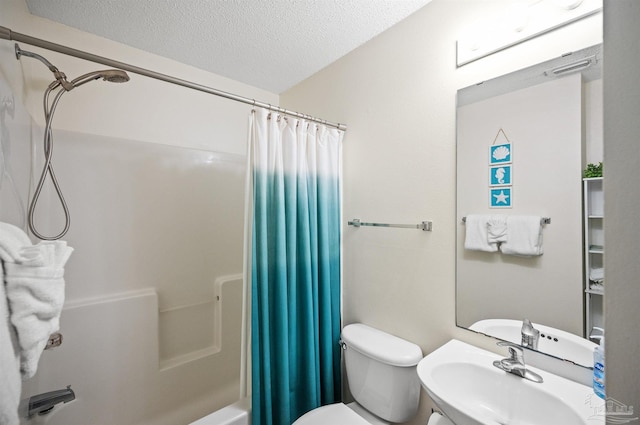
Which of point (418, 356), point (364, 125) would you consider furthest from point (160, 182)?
point (418, 356)

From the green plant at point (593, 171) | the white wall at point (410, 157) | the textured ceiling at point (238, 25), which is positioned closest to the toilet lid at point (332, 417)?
the white wall at point (410, 157)

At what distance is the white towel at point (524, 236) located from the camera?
3.28 ft

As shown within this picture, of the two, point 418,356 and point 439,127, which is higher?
point 439,127

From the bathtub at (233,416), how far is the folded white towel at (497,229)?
136 cm

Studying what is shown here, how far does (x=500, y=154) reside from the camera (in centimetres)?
108

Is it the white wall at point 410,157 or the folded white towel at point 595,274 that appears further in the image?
the white wall at point 410,157

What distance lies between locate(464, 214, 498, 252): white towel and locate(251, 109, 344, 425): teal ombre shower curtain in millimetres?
713

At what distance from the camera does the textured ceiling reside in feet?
4.35

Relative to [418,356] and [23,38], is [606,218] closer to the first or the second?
[418,356]

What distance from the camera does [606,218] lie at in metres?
0.32

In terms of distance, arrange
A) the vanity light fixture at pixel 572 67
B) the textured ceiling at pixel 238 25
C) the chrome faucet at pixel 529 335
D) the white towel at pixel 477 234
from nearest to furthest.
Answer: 1. the vanity light fixture at pixel 572 67
2. the chrome faucet at pixel 529 335
3. the white towel at pixel 477 234
4. the textured ceiling at pixel 238 25

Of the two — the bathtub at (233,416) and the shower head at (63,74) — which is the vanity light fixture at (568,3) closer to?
the shower head at (63,74)

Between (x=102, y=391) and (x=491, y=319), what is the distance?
6.85 feet

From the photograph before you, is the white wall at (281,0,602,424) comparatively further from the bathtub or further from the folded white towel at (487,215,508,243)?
the bathtub
